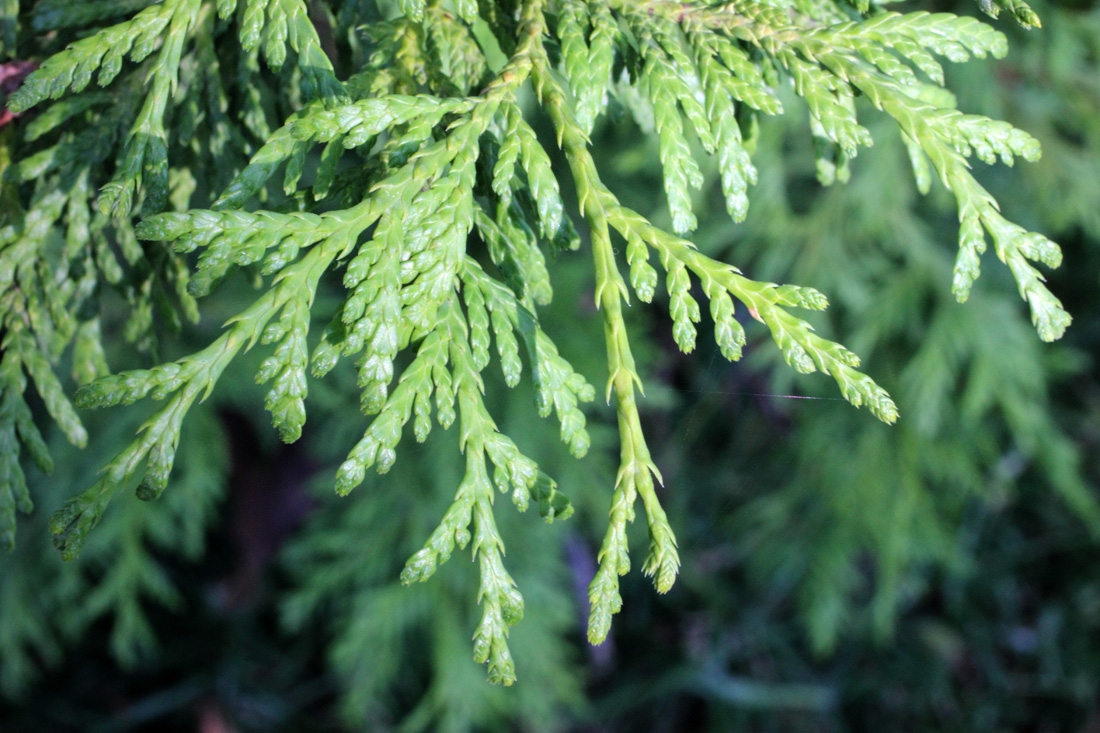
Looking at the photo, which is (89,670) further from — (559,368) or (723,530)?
(559,368)

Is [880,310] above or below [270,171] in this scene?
Result: below

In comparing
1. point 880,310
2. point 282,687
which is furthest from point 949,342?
point 282,687

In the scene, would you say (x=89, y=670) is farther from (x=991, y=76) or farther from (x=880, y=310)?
(x=991, y=76)

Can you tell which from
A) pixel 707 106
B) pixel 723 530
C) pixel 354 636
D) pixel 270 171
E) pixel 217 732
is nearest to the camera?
pixel 270 171

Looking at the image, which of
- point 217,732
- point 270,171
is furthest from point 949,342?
point 217,732

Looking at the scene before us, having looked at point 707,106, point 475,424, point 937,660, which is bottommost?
point 937,660

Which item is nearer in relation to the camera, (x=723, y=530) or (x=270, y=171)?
(x=270, y=171)

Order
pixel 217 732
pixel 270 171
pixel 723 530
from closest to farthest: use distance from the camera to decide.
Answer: pixel 270 171
pixel 217 732
pixel 723 530
